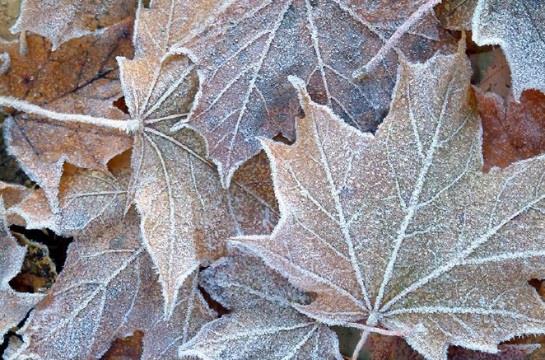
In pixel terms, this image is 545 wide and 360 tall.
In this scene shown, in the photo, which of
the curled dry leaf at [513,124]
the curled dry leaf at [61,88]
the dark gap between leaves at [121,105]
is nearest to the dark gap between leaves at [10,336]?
the curled dry leaf at [61,88]

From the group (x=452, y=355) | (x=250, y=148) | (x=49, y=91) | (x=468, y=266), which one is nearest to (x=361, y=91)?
(x=250, y=148)

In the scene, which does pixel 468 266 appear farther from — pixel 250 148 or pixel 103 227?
pixel 103 227

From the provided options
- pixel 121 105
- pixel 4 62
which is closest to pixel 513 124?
pixel 121 105

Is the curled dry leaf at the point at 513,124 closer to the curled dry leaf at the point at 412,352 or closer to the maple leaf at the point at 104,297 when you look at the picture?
the curled dry leaf at the point at 412,352

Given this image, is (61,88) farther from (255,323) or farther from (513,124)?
Answer: (513,124)

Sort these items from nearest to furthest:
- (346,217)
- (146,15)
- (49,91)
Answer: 1. (346,217)
2. (146,15)
3. (49,91)

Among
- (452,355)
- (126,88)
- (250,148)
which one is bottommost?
(452,355)
